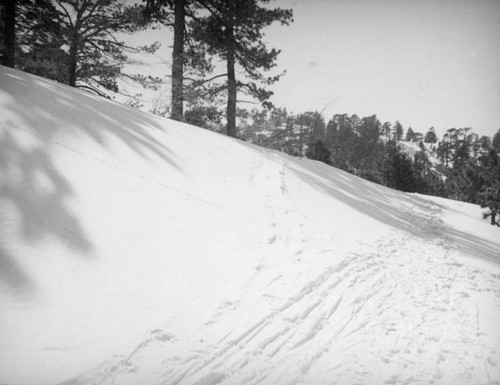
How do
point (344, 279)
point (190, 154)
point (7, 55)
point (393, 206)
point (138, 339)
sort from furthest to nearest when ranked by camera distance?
point (7, 55), point (393, 206), point (190, 154), point (344, 279), point (138, 339)

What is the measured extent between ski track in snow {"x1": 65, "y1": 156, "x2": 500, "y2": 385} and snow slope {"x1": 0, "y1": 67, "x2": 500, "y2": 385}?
15 mm

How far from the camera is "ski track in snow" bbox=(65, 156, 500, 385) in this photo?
2059 mm

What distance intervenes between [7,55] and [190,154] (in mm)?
9581

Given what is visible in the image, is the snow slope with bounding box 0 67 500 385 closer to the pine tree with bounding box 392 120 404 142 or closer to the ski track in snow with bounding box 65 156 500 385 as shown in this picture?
the ski track in snow with bounding box 65 156 500 385

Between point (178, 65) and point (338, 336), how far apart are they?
35.3 ft

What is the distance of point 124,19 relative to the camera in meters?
11.1

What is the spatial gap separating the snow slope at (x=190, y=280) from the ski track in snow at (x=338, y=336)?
1cm

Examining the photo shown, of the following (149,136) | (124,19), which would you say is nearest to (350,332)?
(149,136)

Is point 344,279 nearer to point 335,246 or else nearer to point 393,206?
point 335,246

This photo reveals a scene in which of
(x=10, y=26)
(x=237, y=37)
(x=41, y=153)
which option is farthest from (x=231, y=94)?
(x=41, y=153)

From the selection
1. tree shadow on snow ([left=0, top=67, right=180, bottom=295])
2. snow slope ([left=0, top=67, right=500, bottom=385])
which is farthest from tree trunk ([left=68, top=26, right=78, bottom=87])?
snow slope ([left=0, top=67, right=500, bottom=385])

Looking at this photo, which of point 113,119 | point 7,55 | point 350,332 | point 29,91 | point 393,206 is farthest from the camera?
point 7,55

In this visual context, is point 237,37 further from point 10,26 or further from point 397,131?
point 397,131

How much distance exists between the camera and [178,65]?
10359 mm
